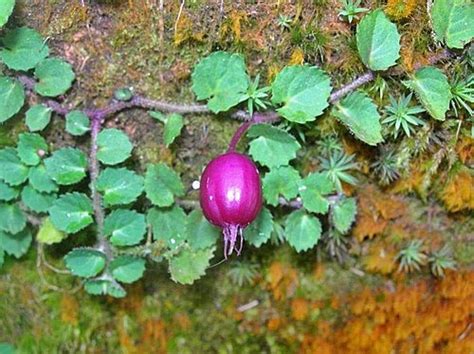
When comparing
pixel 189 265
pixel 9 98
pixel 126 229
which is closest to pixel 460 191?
pixel 189 265

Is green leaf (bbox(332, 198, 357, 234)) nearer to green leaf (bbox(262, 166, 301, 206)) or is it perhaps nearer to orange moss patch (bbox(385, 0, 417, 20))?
green leaf (bbox(262, 166, 301, 206))

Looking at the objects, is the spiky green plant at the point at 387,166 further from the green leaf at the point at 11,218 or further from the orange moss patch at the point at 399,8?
the green leaf at the point at 11,218

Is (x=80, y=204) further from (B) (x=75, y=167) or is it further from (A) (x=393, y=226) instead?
(A) (x=393, y=226)

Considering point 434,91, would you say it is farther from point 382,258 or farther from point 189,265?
point 189,265

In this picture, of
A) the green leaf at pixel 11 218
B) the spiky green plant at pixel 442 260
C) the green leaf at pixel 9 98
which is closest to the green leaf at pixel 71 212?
the green leaf at pixel 11 218

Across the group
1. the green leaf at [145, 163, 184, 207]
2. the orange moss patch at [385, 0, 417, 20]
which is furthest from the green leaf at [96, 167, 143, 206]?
the orange moss patch at [385, 0, 417, 20]

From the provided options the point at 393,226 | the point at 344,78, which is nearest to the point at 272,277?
the point at 393,226
